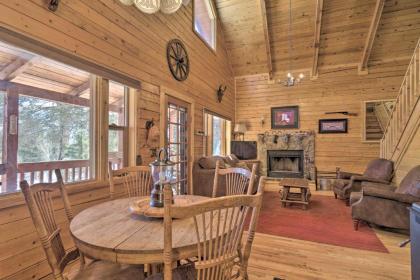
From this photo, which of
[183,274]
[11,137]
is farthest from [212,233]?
[11,137]

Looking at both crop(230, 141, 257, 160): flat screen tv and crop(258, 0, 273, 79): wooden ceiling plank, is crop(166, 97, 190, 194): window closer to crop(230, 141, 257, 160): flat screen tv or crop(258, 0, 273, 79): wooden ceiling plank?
crop(230, 141, 257, 160): flat screen tv

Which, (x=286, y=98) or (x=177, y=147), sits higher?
(x=286, y=98)

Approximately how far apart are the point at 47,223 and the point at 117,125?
1.65 metres

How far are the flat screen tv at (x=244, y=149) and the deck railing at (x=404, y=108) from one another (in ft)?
10.6

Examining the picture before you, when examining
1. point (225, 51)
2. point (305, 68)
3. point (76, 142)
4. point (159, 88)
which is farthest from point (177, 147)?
point (305, 68)

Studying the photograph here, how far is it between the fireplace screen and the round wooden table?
5738 mm

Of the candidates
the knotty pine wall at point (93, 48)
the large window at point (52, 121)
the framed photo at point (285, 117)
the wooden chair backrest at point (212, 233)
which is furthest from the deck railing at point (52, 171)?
the framed photo at point (285, 117)

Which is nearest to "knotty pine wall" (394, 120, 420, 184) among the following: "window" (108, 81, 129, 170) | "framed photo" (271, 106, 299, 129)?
"framed photo" (271, 106, 299, 129)

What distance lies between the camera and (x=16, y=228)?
1.69 metres

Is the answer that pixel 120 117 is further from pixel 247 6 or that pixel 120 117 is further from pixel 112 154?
pixel 247 6

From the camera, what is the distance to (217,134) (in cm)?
656

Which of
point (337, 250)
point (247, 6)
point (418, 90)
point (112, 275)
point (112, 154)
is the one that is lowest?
point (337, 250)

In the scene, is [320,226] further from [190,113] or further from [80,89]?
[80,89]

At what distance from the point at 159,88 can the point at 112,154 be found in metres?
1.31
